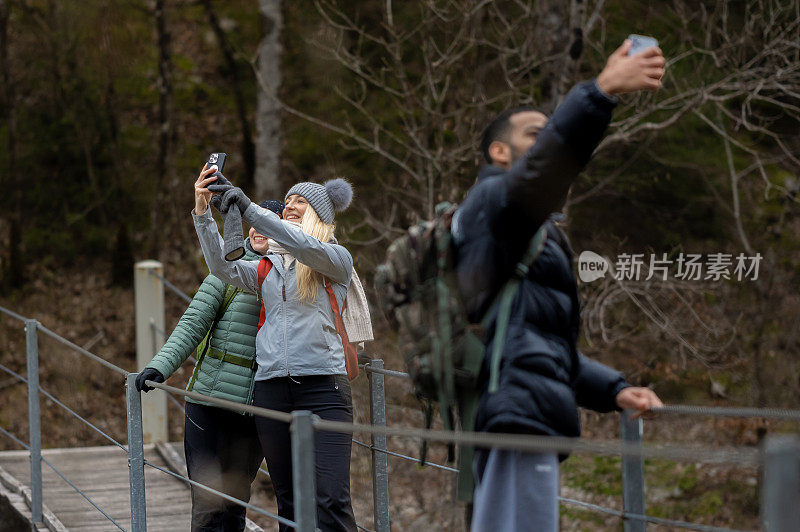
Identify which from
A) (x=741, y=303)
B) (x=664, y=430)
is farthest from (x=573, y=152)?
(x=664, y=430)

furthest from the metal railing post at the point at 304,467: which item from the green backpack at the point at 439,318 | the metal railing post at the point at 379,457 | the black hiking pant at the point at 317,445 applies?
the metal railing post at the point at 379,457

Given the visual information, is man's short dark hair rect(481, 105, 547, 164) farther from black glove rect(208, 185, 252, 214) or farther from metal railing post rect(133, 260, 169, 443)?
metal railing post rect(133, 260, 169, 443)

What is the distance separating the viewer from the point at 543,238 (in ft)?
7.99

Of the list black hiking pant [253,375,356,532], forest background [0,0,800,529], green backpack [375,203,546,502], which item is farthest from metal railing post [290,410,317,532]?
forest background [0,0,800,529]

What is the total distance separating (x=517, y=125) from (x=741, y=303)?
8134mm

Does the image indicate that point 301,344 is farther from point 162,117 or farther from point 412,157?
point 162,117

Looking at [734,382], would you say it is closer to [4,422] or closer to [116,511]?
[116,511]

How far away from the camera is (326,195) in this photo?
4.05 m

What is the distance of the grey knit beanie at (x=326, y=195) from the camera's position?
13.1 feet

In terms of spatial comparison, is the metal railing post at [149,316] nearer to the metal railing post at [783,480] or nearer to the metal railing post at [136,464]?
the metal railing post at [136,464]

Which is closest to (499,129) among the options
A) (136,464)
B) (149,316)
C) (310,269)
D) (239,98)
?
(310,269)

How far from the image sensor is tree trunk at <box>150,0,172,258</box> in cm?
1402

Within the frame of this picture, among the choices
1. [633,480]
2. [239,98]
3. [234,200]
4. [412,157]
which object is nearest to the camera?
[633,480]

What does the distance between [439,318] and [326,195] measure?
69.0 inches
